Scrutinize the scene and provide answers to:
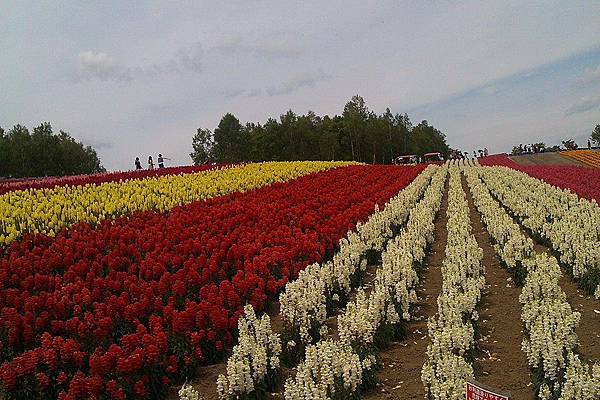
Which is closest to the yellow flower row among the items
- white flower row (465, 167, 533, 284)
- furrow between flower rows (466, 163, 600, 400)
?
white flower row (465, 167, 533, 284)

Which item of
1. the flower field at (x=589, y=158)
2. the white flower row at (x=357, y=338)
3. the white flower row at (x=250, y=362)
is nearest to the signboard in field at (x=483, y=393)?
the white flower row at (x=357, y=338)

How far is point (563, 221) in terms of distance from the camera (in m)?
11.0

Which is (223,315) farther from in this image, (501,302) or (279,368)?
(501,302)

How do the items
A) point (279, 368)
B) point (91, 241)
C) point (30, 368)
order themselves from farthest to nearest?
1. point (91, 241)
2. point (279, 368)
3. point (30, 368)

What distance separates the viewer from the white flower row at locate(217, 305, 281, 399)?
455 cm

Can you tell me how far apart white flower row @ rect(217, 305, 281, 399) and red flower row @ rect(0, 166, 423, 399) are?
1.58ft

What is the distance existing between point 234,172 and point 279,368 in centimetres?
1821

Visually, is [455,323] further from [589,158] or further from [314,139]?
[314,139]

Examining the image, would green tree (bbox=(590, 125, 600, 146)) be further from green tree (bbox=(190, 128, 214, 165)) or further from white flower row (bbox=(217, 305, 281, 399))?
white flower row (bbox=(217, 305, 281, 399))

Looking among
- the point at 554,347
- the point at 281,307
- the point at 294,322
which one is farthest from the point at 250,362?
the point at 554,347

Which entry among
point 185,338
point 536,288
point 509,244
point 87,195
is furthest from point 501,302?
point 87,195

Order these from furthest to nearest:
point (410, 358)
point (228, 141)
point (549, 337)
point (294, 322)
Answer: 1. point (228, 141)
2. point (294, 322)
3. point (410, 358)
4. point (549, 337)

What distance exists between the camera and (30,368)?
4.74 meters

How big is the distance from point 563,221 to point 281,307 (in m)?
7.28
